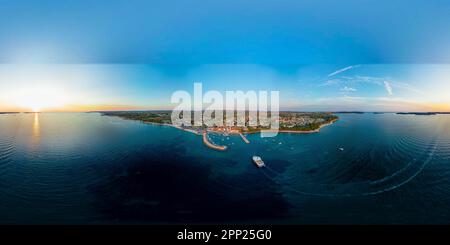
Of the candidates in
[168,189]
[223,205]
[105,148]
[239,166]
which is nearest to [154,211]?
[168,189]

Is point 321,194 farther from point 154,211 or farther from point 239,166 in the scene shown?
point 154,211

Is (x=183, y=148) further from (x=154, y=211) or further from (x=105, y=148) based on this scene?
(x=154, y=211)
